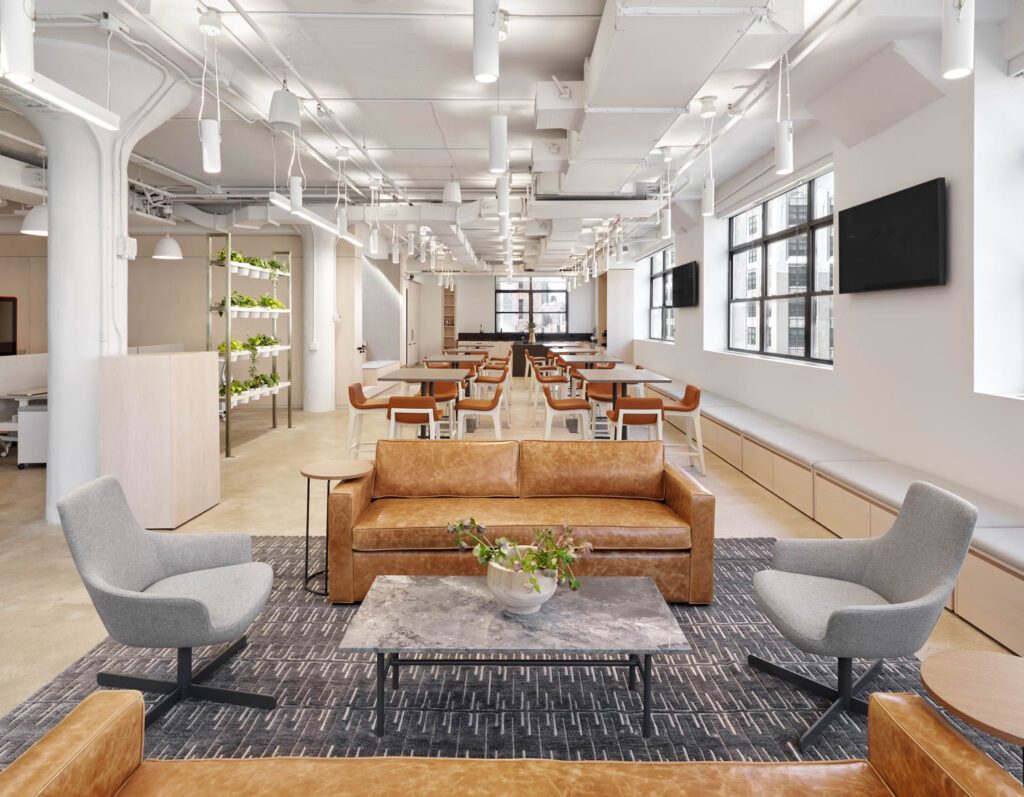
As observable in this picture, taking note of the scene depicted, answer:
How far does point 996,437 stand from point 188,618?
14.9 feet

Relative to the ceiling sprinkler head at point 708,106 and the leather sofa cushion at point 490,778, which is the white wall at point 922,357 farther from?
the leather sofa cushion at point 490,778

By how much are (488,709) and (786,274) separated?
7.36 metres

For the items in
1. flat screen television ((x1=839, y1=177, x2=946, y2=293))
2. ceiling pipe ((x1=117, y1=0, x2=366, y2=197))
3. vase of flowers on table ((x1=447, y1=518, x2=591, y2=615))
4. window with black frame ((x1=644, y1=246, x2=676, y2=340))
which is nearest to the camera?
vase of flowers on table ((x1=447, y1=518, x2=591, y2=615))

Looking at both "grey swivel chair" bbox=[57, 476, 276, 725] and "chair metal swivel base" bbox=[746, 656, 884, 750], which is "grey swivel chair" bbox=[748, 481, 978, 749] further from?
"grey swivel chair" bbox=[57, 476, 276, 725]

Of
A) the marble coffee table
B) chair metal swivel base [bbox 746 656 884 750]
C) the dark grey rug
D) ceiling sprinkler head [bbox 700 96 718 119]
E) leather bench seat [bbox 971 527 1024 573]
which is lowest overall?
the dark grey rug

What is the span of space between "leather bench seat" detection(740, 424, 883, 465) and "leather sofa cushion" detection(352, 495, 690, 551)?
2.28 meters

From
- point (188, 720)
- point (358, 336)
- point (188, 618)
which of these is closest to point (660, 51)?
point (188, 618)

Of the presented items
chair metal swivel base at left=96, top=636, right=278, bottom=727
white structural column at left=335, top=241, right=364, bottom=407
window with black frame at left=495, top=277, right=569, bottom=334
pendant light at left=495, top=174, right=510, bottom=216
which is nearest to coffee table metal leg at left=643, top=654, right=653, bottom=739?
chair metal swivel base at left=96, top=636, right=278, bottom=727

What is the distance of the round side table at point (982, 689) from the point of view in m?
1.68

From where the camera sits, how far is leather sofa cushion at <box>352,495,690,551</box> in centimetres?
381

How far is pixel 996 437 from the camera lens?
4418 millimetres

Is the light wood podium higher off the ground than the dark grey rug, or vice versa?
the light wood podium

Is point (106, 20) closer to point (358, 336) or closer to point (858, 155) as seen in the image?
point (858, 155)

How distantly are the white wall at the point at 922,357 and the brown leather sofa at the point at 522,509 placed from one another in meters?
2.00
